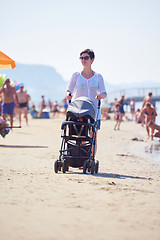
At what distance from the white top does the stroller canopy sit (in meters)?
0.29

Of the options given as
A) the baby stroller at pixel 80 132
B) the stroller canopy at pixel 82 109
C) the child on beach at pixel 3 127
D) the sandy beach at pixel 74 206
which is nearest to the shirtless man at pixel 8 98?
the child on beach at pixel 3 127

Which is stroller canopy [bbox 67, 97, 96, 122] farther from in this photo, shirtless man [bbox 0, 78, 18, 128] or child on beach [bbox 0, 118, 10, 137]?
shirtless man [bbox 0, 78, 18, 128]

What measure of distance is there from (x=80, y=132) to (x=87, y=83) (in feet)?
2.58

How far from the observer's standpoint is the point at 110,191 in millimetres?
4172

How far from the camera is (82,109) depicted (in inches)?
202

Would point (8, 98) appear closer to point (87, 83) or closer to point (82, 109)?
point (87, 83)

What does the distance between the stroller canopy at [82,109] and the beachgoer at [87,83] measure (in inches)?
10.5

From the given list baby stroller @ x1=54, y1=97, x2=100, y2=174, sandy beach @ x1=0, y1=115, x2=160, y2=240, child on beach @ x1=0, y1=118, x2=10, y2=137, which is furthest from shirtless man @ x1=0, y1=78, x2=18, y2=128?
baby stroller @ x1=54, y1=97, x2=100, y2=174

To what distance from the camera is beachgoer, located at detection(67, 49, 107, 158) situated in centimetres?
559

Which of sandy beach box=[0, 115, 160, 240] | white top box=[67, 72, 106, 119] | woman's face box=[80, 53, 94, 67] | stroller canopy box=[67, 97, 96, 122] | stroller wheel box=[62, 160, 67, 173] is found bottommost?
sandy beach box=[0, 115, 160, 240]

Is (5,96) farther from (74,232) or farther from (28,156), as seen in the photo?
(74,232)

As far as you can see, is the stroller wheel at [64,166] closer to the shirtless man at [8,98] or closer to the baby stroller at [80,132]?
the baby stroller at [80,132]

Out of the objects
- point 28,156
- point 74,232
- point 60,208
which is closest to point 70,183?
point 60,208

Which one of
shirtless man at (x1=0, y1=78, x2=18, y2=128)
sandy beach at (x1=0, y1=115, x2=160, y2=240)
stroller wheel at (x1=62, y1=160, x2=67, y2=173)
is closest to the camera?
sandy beach at (x1=0, y1=115, x2=160, y2=240)
